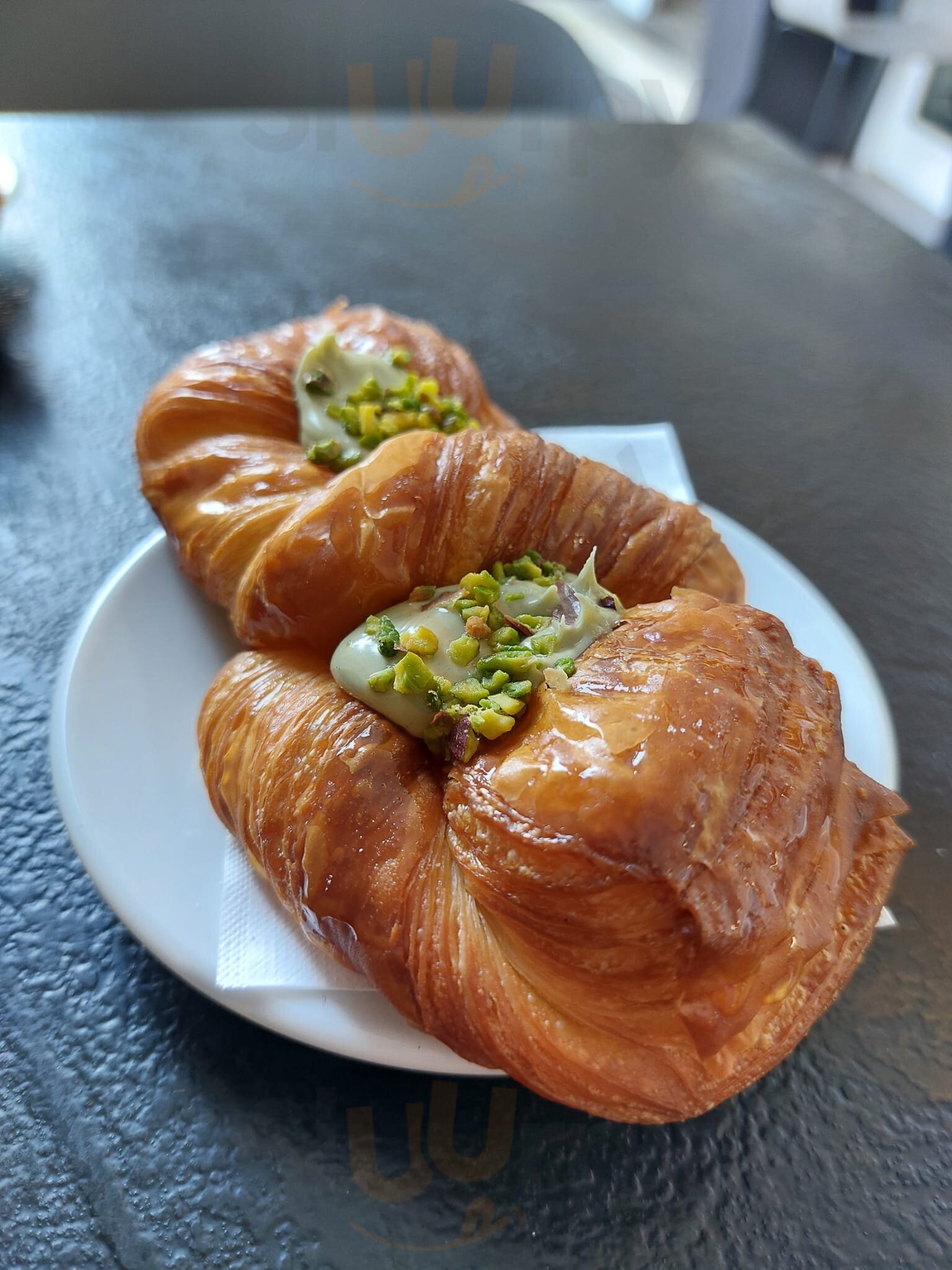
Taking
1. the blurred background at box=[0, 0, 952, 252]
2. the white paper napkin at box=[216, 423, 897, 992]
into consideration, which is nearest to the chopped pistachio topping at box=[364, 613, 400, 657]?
the white paper napkin at box=[216, 423, 897, 992]

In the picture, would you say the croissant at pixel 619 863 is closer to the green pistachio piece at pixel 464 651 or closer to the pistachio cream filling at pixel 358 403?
the green pistachio piece at pixel 464 651

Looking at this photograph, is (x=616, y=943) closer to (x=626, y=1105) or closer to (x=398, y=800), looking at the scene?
(x=626, y=1105)

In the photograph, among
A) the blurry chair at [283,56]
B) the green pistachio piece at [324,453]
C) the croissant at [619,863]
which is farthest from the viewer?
the blurry chair at [283,56]

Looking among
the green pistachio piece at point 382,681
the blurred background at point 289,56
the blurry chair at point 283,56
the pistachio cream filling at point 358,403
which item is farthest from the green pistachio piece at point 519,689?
the blurry chair at point 283,56

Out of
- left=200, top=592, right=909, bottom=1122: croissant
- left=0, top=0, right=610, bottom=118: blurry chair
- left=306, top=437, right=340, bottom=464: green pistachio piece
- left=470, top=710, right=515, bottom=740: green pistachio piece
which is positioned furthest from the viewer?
left=0, top=0, right=610, bottom=118: blurry chair

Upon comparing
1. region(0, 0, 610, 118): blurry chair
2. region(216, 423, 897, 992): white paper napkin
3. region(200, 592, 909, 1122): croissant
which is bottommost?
region(216, 423, 897, 992): white paper napkin

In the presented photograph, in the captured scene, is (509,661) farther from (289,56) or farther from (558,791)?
(289,56)

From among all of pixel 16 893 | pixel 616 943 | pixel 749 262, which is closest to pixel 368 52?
pixel 749 262

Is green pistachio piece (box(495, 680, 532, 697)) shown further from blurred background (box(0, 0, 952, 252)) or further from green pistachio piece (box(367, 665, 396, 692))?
blurred background (box(0, 0, 952, 252))
